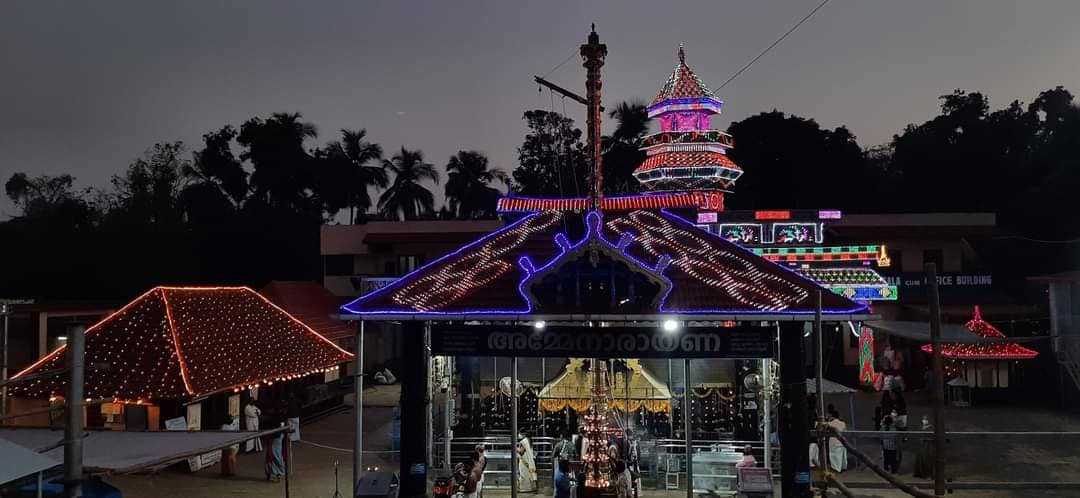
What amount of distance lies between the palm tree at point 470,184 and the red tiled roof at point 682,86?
3035cm

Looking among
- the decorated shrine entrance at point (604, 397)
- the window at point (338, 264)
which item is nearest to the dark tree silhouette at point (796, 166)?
the window at point (338, 264)

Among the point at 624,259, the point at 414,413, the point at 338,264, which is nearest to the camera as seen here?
the point at 624,259

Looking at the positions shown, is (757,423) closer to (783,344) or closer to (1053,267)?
(783,344)

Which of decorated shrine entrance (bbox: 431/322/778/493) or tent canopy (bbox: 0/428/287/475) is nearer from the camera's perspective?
tent canopy (bbox: 0/428/287/475)

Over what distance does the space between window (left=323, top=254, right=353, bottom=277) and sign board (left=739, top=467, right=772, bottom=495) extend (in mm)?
30151

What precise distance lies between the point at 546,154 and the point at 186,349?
166ft

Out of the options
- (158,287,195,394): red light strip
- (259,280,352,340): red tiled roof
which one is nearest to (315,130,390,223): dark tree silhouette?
(259,280,352,340): red tiled roof

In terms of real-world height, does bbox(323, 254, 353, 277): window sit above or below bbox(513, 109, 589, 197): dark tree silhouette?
below

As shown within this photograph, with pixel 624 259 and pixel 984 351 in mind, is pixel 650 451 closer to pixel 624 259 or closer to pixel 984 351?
pixel 624 259

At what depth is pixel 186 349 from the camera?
18359 millimetres

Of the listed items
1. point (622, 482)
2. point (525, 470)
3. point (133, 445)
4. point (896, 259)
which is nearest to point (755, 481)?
point (622, 482)

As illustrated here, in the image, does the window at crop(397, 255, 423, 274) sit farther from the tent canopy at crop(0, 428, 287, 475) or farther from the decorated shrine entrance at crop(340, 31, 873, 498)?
the tent canopy at crop(0, 428, 287, 475)

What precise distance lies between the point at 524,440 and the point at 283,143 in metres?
46.4

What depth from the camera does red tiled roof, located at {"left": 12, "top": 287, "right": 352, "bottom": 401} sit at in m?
17.3
